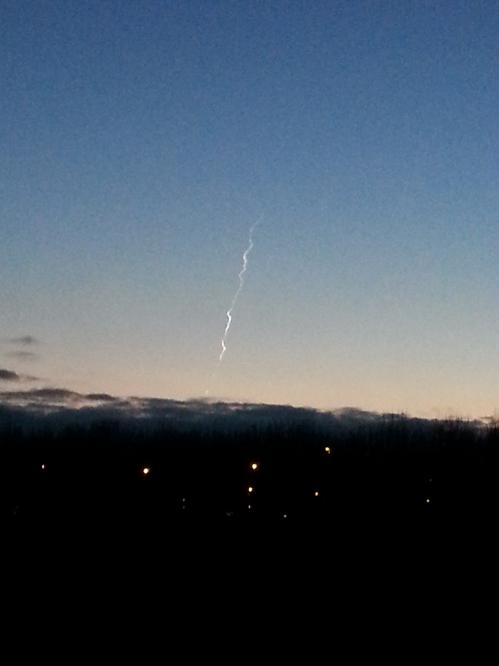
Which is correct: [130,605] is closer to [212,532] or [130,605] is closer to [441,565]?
[441,565]

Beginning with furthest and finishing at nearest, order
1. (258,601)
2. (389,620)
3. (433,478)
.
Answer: (433,478), (258,601), (389,620)

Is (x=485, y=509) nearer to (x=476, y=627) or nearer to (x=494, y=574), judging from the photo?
(x=494, y=574)

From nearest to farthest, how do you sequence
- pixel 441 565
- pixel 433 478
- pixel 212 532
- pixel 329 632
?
pixel 329 632, pixel 441 565, pixel 212 532, pixel 433 478

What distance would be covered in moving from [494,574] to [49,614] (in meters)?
10.6

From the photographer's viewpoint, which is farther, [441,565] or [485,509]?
[485,509]

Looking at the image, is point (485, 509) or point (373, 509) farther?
point (373, 509)

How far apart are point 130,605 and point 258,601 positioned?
2.67 metres

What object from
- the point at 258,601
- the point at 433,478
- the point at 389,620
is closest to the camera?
the point at 389,620

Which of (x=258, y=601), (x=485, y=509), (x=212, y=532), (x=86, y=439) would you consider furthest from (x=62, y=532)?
(x=86, y=439)

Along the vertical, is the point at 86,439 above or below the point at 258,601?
above

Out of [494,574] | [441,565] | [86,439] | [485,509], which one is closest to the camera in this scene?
[494,574]

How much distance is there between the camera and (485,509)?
31.8 meters

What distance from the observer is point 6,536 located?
2445 centimetres

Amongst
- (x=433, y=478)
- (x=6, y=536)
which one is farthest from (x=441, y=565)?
(x=433, y=478)
